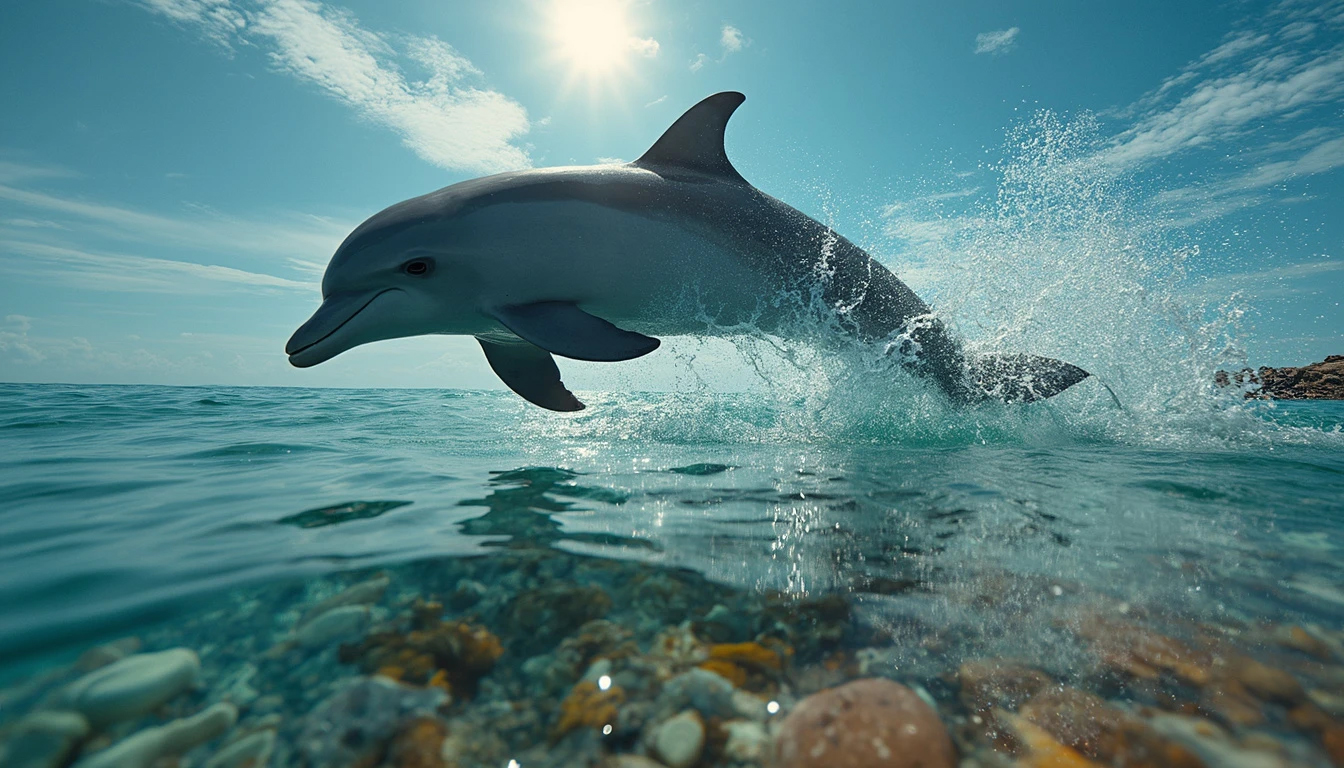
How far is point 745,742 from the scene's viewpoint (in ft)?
4.60

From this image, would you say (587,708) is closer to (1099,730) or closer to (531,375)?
(1099,730)

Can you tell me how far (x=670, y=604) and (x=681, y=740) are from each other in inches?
24.5

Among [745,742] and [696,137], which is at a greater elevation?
[696,137]

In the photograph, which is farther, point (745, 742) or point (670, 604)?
point (670, 604)

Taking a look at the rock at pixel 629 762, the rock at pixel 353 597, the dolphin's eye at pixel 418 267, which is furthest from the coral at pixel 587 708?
the dolphin's eye at pixel 418 267

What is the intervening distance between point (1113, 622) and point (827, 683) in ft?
3.44

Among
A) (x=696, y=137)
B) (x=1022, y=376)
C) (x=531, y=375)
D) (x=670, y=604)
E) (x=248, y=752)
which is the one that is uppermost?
(x=696, y=137)

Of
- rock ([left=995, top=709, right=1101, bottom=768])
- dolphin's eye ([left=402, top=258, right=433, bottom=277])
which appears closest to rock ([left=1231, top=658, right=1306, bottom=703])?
rock ([left=995, top=709, right=1101, bottom=768])

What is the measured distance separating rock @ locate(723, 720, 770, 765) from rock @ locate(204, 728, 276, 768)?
3.25ft

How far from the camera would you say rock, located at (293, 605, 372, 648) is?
1743 mm

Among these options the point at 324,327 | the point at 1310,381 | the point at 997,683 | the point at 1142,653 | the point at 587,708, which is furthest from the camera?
the point at 1310,381

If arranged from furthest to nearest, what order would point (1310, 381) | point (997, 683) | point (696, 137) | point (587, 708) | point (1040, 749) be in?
point (1310, 381), point (696, 137), point (997, 683), point (587, 708), point (1040, 749)

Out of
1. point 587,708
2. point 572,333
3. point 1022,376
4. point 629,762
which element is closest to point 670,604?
point 587,708

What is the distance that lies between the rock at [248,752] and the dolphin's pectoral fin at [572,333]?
11.8 feet
